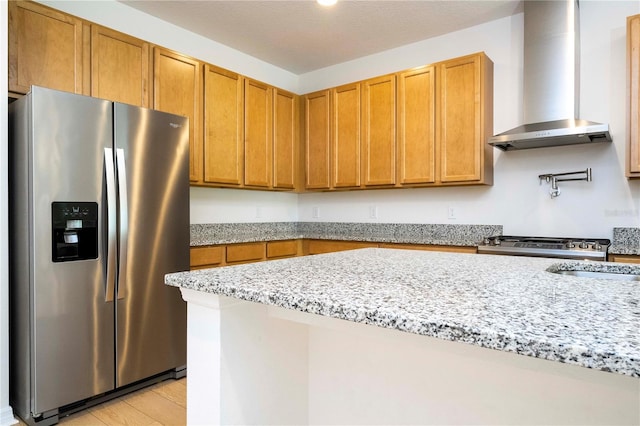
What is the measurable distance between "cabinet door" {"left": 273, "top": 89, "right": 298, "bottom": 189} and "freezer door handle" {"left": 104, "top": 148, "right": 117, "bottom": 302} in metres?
1.92

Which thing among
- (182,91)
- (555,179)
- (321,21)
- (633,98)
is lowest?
(555,179)

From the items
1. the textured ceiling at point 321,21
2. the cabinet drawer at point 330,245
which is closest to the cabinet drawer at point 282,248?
the cabinet drawer at point 330,245

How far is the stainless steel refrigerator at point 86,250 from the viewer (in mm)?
1997

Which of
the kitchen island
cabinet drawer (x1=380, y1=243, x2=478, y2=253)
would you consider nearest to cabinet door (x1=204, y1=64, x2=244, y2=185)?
cabinet drawer (x1=380, y1=243, x2=478, y2=253)

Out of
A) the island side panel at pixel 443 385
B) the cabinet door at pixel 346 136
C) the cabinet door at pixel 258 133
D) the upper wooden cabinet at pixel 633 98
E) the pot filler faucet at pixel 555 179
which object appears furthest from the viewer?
the cabinet door at pixel 346 136

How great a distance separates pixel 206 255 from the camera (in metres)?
3.16

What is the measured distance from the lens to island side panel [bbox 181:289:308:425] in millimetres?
964

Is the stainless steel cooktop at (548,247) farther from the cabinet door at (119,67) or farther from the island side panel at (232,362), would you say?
the cabinet door at (119,67)

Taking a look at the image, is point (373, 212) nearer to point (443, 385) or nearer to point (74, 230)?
point (74, 230)

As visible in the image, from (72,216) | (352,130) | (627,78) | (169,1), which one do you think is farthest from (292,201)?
(627,78)

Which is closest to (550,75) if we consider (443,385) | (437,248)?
(437,248)

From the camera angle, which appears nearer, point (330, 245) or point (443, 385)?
point (443, 385)

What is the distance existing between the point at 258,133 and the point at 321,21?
1.16 meters

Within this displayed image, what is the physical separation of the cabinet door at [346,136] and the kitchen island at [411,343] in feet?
8.40
